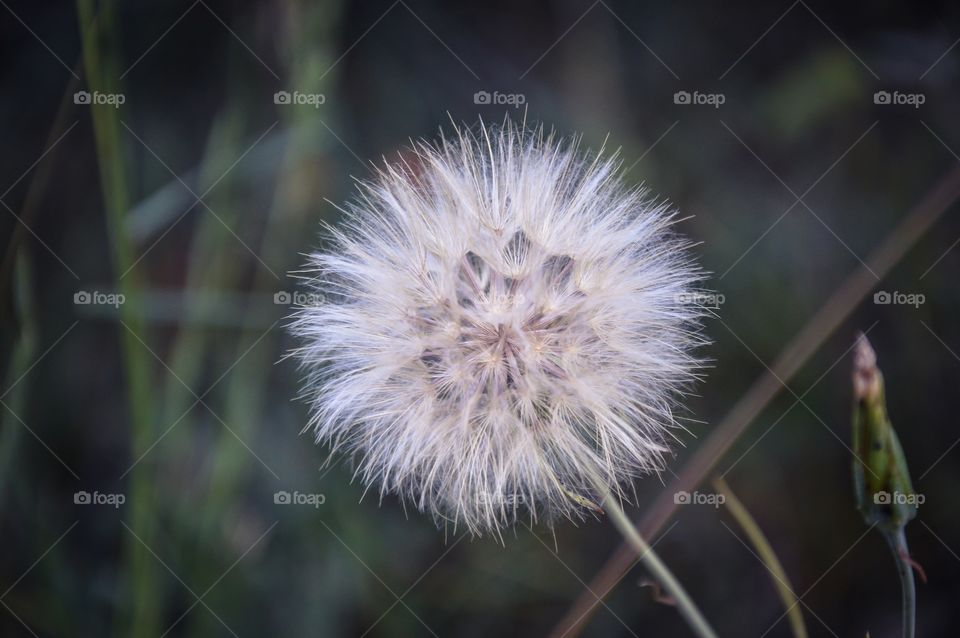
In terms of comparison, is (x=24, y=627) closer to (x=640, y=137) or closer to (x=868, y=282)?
(x=640, y=137)

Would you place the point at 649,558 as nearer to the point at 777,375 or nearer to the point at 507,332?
the point at 507,332

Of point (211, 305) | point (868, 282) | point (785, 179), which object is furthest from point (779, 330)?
point (211, 305)

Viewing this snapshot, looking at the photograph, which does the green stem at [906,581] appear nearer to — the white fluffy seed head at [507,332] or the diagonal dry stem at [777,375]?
the white fluffy seed head at [507,332]

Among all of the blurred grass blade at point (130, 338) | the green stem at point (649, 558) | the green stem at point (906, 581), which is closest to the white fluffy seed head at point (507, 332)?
the green stem at point (649, 558)

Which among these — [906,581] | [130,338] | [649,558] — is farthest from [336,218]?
[906,581]

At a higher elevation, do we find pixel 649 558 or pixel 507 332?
pixel 507 332

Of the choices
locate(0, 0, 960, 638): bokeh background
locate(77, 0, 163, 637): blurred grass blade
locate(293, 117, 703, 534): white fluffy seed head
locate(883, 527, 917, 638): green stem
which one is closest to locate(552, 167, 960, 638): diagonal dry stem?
locate(0, 0, 960, 638): bokeh background
